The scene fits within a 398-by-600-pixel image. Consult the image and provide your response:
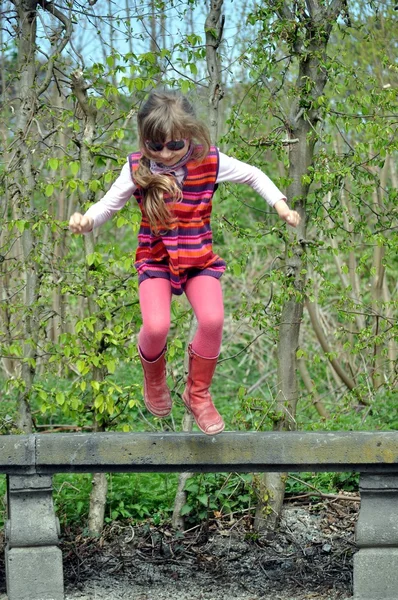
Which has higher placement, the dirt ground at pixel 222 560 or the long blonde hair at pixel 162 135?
the long blonde hair at pixel 162 135

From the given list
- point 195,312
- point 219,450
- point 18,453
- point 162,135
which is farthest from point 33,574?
point 162,135

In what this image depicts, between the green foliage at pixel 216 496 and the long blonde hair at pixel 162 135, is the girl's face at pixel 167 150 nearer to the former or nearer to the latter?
the long blonde hair at pixel 162 135

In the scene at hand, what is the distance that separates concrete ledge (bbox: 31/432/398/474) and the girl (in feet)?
1.15

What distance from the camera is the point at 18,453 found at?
4402 millimetres

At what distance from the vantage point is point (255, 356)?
10.4 m

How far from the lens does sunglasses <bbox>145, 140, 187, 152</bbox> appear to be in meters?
3.92

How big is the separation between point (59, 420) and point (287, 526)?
2773 mm

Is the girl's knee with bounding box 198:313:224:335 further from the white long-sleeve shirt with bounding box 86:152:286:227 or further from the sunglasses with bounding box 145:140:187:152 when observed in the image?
the sunglasses with bounding box 145:140:187:152

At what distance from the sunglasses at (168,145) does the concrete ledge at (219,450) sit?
4.58 feet

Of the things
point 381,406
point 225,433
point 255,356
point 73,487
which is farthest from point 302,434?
point 255,356

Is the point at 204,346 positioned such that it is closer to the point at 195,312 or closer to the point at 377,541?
the point at 195,312

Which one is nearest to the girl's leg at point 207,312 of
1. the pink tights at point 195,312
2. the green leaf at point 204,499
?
the pink tights at point 195,312

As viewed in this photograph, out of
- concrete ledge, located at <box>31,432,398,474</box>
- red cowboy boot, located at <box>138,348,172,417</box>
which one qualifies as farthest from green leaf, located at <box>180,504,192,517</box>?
red cowboy boot, located at <box>138,348,172,417</box>

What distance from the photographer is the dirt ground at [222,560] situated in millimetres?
4961
